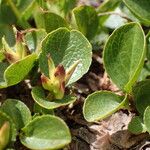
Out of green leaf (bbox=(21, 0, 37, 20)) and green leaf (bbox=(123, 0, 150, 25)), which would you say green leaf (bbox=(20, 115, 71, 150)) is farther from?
green leaf (bbox=(21, 0, 37, 20))

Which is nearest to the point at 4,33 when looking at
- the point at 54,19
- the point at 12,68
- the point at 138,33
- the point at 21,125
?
the point at 54,19

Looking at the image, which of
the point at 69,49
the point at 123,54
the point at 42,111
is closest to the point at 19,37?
the point at 69,49

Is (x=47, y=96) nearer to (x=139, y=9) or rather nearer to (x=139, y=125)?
(x=139, y=125)

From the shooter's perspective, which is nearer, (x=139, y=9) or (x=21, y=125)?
(x=21, y=125)

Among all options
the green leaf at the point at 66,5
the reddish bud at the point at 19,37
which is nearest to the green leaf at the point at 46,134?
the reddish bud at the point at 19,37

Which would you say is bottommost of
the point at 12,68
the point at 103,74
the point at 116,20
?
the point at 103,74

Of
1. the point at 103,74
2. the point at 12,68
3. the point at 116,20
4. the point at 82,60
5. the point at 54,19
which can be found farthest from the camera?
the point at 116,20

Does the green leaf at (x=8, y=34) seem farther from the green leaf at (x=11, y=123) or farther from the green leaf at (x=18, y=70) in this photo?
the green leaf at (x=11, y=123)

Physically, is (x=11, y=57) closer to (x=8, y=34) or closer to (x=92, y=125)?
(x=8, y=34)

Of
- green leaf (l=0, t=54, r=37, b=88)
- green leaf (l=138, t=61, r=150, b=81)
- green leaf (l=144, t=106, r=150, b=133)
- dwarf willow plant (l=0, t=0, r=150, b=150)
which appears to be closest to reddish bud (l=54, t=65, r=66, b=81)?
dwarf willow plant (l=0, t=0, r=150, b=150)
